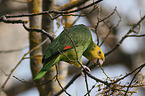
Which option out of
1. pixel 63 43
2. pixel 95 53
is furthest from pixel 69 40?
pixel 95 53

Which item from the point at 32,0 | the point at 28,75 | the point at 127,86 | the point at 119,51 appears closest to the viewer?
the point at 127,86

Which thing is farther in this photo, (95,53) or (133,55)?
(133,55)

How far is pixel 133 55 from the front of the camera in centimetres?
976

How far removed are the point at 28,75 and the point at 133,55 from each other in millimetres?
4783

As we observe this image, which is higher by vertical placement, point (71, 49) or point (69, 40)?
point (69, 40)

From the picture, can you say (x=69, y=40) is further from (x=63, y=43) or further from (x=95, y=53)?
(x=95, y=53)

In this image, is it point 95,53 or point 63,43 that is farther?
point 95,53

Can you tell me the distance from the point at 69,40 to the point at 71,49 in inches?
6.5

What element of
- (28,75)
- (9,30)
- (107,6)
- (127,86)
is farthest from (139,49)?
(127,86)

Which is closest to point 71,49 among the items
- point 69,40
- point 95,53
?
point 69,40

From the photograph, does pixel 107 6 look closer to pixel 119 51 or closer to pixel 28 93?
pixel 119 51

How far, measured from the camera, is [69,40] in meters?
3.73

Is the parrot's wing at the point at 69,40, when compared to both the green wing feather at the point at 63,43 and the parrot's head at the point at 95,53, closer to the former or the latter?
the green wing feather at the point at 63,43

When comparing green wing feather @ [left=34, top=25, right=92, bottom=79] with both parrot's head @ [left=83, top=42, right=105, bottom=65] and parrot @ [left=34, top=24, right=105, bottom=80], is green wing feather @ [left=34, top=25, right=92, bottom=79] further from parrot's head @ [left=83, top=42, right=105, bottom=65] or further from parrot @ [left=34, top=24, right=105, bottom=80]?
parrot's head @ [left=83, top=42, right=105, bottom=65]
